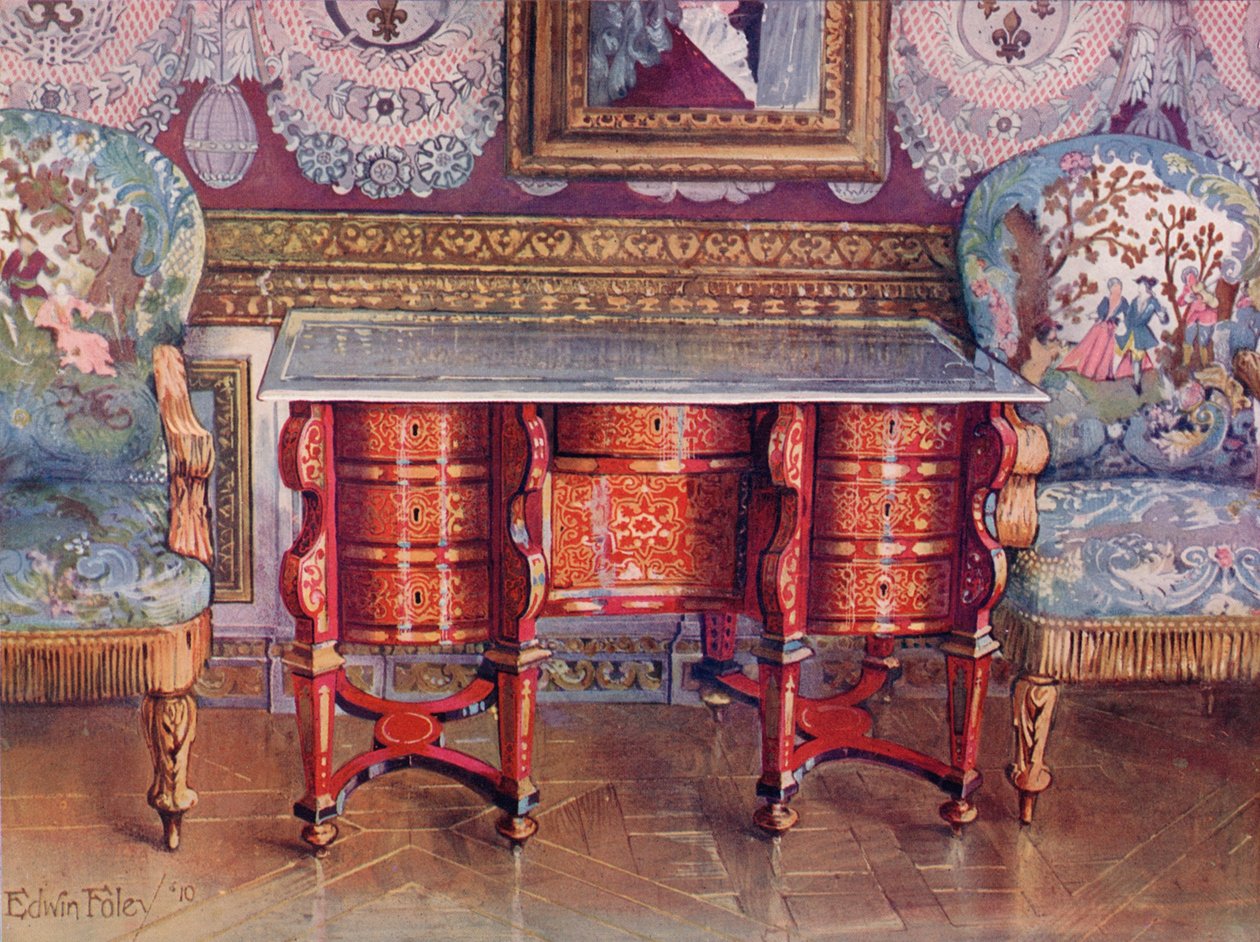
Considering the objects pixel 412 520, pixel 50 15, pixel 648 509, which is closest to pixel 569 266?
pixel 648 509

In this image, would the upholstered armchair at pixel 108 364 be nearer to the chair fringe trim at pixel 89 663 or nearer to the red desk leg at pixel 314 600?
the chair fringe trim at pixel 89 663

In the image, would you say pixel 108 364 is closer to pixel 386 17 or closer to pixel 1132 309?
pixel 386 17

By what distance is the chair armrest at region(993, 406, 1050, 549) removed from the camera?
8.43ft

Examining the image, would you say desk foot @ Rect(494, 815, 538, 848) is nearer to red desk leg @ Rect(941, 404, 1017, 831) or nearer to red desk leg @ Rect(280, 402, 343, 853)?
red desk leg @ Rect(280, 402, 343, 853)

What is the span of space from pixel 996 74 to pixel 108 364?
85.6 inches

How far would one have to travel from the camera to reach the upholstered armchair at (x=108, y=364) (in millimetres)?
2381

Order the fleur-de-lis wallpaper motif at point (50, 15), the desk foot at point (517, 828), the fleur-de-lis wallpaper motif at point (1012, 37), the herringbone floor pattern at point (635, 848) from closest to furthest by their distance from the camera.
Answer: the herringbone floor pattern at point (635, 848) → the desk foot at point (517, 828) → the fleur-de-lis wallpaper motif at point (50, 15) → the fleur-de-lis wallpaper motif at point (1012, 37)

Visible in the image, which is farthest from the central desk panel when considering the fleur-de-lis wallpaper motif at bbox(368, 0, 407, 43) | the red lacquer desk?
the fleur-de-lis wallpaper motif at bbox(368, 0, 407, 43)

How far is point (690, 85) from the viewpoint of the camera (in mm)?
2898

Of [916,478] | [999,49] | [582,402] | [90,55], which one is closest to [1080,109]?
[999,49]

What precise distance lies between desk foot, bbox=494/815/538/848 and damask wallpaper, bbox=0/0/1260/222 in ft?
4.70

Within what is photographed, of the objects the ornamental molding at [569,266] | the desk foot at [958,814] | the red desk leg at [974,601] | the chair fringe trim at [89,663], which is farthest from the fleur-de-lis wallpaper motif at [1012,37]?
the chair fringe trim at [89,663]

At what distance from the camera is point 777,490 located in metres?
2.38

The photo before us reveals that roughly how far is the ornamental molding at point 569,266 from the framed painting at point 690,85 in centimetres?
15
